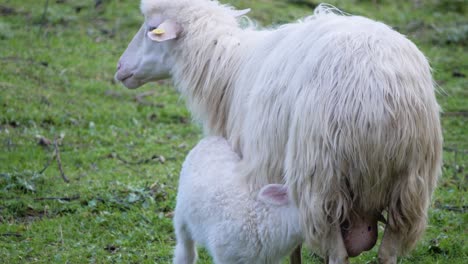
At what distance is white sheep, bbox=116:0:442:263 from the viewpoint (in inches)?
145

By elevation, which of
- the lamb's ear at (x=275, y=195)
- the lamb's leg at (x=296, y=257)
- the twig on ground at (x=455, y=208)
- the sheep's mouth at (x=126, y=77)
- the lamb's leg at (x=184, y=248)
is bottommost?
the twig on ground at (x=455, y=208)

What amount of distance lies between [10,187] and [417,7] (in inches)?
341

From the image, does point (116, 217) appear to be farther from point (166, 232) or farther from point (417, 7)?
point (417, 7)

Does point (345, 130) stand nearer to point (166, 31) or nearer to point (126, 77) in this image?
point (166, 31)

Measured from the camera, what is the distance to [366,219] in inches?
157

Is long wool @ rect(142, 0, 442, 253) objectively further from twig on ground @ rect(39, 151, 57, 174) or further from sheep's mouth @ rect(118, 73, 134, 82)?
twig on ground @ rect(39, 151, 57, 174)

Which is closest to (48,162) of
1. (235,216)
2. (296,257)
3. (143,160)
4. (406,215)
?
(143,160)

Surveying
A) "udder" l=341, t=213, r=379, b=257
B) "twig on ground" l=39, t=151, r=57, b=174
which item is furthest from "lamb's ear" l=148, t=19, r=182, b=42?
"twig on ground" l=39, t=151, r=57, b=174

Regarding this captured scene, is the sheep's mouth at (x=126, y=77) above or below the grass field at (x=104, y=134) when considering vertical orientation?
above

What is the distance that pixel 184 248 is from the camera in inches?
178

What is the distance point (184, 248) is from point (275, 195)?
0.88 metres

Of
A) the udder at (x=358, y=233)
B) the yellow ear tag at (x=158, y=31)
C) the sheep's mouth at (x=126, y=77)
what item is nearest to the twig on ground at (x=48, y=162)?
the sheep's mouth at (x=126, y=77)

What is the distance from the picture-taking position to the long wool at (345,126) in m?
3.67

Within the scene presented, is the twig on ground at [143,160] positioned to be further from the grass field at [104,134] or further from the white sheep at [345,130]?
the white sheep at [345,130]
